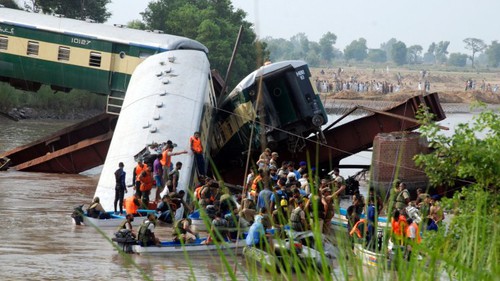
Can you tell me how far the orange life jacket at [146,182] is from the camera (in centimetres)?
2394

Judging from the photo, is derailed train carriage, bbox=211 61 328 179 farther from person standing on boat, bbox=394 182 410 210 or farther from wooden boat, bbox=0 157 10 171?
wooden boat, bbox=0 157 10 171

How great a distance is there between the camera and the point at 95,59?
36562 millimetres

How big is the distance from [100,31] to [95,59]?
3.03 feet

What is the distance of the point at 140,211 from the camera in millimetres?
23750

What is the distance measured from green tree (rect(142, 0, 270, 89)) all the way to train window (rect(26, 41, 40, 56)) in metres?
32.7

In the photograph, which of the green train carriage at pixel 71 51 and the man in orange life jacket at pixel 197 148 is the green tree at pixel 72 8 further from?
the man in orange life jacket at pixel 197 148

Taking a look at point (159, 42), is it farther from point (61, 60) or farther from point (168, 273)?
point (168, 273)

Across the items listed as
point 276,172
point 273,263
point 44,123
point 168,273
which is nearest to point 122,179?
point 276,172

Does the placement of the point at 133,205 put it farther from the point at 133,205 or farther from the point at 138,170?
the point at 138,170

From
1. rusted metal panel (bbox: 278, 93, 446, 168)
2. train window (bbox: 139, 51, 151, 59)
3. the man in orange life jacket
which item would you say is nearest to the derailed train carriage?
rusted metal panel (bbox: 278, 93, 446, 168)

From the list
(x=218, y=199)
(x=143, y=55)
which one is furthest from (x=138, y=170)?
(x=143, y=55)

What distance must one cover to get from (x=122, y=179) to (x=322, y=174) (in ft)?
37.4

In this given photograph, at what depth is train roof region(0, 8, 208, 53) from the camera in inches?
1395

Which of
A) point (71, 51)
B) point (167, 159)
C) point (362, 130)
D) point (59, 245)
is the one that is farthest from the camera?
point (71, 51)
